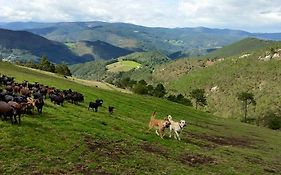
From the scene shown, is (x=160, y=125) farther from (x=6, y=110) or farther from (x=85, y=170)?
(x=6, y=110)

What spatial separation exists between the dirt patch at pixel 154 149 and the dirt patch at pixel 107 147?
6.93 ft

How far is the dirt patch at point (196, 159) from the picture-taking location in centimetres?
3388

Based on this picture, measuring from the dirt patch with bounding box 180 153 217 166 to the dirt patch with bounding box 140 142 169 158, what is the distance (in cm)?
164

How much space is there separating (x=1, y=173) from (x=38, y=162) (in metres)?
3.10

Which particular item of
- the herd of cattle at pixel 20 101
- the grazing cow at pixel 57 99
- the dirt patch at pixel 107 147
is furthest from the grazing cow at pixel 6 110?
the grazing cow at pixel 57 99

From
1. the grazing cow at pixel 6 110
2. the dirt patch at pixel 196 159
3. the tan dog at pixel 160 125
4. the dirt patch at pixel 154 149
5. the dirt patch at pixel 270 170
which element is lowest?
the dirt patch at pixel 270 170

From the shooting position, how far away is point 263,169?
124 ft

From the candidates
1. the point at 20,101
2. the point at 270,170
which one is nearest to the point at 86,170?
the point at 20,101

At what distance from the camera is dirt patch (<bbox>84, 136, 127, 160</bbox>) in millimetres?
30334

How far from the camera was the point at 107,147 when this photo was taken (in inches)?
1264

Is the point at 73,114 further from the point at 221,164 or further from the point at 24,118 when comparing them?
the point at 221,164

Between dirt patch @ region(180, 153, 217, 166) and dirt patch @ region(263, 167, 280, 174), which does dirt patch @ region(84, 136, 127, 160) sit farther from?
dirt patch @ region(263, 167, 280, 174)

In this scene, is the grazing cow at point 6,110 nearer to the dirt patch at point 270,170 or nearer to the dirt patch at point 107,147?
the dirt patch at point 107,147

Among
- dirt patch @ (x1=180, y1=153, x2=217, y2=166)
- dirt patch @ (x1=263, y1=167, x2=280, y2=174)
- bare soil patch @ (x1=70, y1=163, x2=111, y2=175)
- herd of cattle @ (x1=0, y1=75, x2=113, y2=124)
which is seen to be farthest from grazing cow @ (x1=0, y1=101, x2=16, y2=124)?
dirt patch @ (x1=263, y1=167, x2=280, y2=174)
